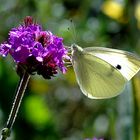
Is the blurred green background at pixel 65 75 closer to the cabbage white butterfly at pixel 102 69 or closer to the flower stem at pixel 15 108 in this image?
the cabbage white butterfly at pixel 102 69

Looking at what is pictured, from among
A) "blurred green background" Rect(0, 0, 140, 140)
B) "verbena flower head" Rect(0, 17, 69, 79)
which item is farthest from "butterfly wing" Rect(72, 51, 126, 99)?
"blurred green background" Rect(0, 0, 140, 140)

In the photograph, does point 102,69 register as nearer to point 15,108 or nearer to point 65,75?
point 15,108

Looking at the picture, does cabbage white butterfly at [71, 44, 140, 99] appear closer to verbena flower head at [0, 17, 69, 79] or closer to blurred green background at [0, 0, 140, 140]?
verbena flower head at [0, 17, 69, 79]

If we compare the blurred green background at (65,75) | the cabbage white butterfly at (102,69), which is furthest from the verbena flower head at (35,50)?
the blurred green background at (65,75)

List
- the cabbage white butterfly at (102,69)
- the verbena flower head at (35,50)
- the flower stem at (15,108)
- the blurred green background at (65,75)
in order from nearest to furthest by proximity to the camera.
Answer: the flower stem at (15,108)
the verbena flower head at (35,50)
the cabbage white butterfly at (102,69)
the blurred green background at (65,75)

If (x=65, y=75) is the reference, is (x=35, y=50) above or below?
below

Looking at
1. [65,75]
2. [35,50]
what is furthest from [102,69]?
[65,75]

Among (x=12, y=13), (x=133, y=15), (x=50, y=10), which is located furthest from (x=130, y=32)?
(x=12, y=13)
